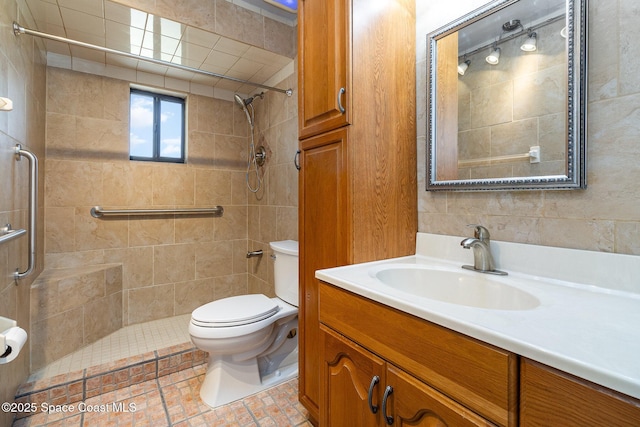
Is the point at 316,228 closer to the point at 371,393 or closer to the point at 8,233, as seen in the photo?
the point at 371,393

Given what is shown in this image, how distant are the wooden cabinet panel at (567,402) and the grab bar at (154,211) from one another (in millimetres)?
2563

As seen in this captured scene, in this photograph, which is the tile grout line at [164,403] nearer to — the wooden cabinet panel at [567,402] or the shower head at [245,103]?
the wooden cabinet panel at [567,402]

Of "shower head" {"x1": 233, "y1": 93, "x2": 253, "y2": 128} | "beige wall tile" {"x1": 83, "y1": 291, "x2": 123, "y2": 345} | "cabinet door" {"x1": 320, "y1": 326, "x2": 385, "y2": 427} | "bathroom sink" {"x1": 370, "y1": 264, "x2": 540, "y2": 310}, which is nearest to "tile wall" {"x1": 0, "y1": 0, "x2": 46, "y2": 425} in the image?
"beige wall tile" {"x1": 83, "y1": 291, "x2": 123, "y2": 345}

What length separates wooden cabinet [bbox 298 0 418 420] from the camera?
1.13m

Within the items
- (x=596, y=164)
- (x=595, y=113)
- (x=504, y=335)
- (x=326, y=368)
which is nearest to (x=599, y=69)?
(x=595, y=113)

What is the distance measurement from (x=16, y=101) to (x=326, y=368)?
192 cm

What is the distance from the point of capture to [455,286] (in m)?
1.05

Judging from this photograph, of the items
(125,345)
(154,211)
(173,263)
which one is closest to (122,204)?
(154,211)

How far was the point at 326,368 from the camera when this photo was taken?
1003mm

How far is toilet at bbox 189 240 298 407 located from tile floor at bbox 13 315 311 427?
2.8 inches

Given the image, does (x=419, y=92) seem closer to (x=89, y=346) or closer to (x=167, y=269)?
(x=167, y=269)

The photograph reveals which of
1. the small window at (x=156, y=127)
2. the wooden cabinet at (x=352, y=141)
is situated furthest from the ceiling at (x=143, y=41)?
the wooden cabinet at (x=352, y=141)

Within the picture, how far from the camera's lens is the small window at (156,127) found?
2459mm

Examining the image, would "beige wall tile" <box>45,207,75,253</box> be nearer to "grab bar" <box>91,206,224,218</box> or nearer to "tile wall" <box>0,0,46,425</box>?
"grab bar" <box>91,206,224,218</box>
